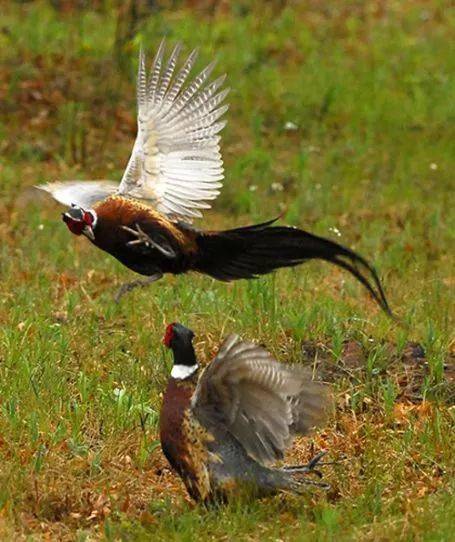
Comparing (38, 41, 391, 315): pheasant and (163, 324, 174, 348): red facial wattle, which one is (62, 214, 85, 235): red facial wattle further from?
(163, 324, 174, 348): red facial wattle

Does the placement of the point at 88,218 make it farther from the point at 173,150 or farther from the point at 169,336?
the point at 169,336

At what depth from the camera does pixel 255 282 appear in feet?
24.5

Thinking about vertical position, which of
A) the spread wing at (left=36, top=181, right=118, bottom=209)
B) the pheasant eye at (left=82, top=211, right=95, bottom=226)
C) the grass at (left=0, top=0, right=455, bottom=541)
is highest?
the pheasant eye at (left=82, top=211, right=95, bottom=226)

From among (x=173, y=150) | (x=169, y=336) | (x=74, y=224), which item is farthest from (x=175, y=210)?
(x=169, y=336)

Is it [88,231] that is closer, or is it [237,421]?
[237,421]

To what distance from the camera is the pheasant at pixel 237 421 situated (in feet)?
17.7

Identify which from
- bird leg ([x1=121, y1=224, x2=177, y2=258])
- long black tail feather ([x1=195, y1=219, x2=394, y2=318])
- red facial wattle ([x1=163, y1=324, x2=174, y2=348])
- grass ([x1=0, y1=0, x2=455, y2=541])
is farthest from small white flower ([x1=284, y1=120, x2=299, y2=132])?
red facial wattle ([x1=163, y1=324, x2=174, y2=348])

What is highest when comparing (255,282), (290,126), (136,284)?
(136,284)

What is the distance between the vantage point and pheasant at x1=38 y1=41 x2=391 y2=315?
6559mm

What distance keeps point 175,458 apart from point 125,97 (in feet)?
24.3

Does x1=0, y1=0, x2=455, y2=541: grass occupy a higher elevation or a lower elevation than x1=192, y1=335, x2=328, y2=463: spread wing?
lower

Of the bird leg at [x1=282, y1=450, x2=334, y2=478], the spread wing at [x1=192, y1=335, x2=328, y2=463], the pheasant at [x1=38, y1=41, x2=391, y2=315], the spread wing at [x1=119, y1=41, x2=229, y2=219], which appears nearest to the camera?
the spread wing at [x1=192, y1=335, x2=328, y2=463]

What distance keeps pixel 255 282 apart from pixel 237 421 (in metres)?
2.01

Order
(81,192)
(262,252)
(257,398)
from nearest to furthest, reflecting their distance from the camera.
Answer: (257,398), (262,252), (81,192)
